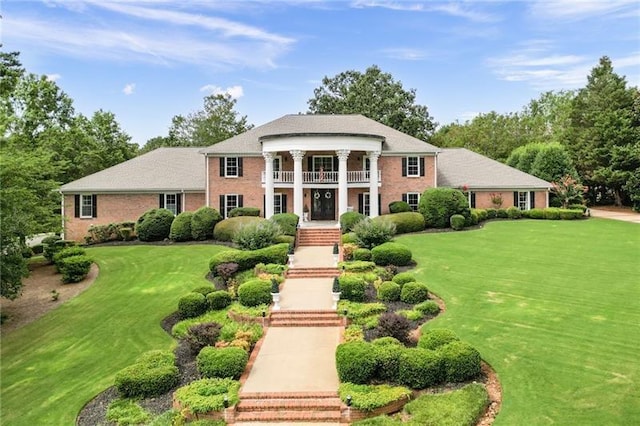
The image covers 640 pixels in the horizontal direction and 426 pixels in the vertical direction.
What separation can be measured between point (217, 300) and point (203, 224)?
12.9m

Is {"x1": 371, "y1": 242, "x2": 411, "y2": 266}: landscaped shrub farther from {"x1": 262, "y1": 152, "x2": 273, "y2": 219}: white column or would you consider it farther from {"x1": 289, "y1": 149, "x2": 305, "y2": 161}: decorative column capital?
{"x1": 262, "y1": 152, "x2": 273, "y2": 219}: white column

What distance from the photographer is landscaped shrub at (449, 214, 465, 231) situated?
30.3 meters

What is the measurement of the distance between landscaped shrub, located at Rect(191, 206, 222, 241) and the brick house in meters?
3.85

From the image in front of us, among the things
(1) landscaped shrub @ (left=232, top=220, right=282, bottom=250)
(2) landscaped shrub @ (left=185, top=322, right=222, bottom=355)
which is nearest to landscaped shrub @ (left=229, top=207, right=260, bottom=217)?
(1) landscaped shrub @ (left=232, top=220, right=282, bottom=250)

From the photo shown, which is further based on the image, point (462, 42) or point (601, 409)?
point (462, 42)

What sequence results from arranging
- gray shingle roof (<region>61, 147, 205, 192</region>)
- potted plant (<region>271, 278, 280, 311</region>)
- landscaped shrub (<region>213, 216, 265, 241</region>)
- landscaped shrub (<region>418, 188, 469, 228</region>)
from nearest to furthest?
potted plant (<region>271, 278, 280, 311</region>), landscaped shrub (<region>213, 216, 265, 241</region>), landscaped shrub (<region>418, 188, 469, 228</region>), gray shingle roof (<region>61, 147, 205, 192</region>)

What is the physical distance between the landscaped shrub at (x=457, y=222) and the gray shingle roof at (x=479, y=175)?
6.35 metres

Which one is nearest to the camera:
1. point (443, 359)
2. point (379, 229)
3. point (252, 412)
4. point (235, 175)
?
point (252, 412)

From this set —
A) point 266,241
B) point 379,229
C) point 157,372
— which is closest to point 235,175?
point 266,241

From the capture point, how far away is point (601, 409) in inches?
363

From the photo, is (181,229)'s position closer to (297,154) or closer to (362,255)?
(297,154)

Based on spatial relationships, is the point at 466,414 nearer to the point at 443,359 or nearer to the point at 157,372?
the point at 443,359

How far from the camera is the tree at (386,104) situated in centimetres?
6153

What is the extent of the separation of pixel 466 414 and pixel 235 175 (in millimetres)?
27403
